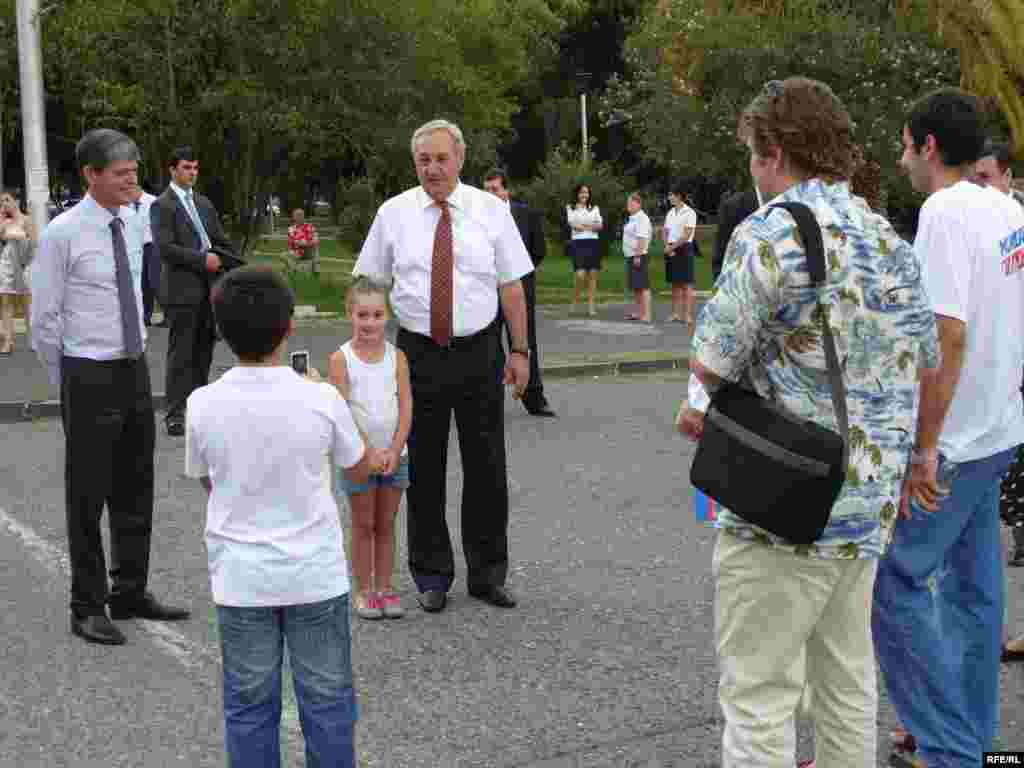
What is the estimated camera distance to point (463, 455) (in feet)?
21.3

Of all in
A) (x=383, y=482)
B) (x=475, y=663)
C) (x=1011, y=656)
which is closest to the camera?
(x=1011, y=656)

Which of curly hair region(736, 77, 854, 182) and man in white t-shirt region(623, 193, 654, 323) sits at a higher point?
curly hair region(736, 77, 854, 182)

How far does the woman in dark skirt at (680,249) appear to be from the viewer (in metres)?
20.0

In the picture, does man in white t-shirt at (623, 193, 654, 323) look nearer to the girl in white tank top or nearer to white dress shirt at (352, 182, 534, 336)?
white dress shirt at (352, 182, 534, 336)

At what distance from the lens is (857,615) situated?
3.57 meters

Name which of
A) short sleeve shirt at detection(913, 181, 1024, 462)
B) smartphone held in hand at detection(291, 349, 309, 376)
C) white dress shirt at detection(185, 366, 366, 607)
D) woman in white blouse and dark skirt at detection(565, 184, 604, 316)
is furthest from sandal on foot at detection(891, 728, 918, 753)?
woman in white blouse and dark skirt at detection(565, 184, 604, 316)

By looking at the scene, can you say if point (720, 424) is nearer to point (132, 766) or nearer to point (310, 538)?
point (310, 538)

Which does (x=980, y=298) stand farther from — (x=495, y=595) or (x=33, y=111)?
(x=33, y=111)

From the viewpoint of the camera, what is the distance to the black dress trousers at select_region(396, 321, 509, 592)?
6.27 m

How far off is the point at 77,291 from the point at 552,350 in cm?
1125

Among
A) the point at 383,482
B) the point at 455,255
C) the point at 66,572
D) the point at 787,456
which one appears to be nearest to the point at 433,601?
the point at 383,482

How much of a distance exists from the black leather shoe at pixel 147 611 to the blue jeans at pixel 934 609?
120 inches

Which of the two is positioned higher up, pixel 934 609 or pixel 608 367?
pixel 934 609

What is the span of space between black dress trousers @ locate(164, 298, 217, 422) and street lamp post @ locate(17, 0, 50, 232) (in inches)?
297
